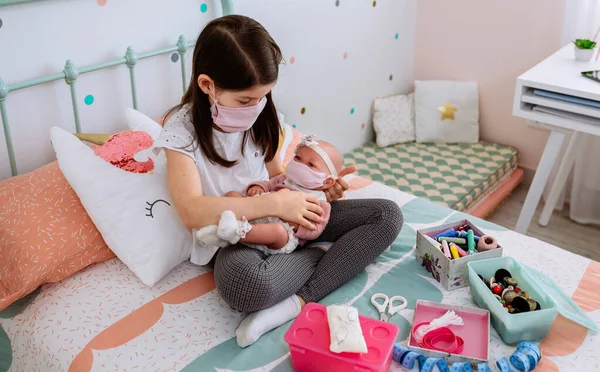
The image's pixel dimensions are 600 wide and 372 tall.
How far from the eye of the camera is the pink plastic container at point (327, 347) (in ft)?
3.69

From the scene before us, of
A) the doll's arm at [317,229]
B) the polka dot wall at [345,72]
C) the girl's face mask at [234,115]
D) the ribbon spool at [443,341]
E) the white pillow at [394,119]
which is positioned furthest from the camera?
the white pillow at [394,119]

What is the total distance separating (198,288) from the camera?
55.0 inches

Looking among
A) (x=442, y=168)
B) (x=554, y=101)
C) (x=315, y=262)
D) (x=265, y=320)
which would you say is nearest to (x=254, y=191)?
(x=315, y=262)

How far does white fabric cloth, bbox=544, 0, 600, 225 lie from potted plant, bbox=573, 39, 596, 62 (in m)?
0.17

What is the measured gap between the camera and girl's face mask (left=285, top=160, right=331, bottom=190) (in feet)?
4.78

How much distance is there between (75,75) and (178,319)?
0.69m

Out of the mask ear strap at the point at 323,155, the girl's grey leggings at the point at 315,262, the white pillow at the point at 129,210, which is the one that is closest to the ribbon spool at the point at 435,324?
the girl's grey leggings at the point at 315,262

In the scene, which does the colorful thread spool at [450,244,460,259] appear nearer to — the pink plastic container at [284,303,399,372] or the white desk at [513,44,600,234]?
the pink plastic container at [284,303,399,372]

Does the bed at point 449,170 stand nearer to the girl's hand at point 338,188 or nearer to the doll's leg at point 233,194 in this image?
the girl's hand at point 338,188

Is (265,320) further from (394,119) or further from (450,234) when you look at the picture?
(394,119)

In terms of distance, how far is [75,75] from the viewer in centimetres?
152

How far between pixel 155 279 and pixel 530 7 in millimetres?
1957

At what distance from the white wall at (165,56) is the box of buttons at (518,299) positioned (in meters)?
1.07

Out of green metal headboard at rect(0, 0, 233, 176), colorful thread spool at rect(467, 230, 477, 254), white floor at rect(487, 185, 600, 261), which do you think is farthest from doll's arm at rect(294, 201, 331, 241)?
white floor at rect(487, 185, 600, 261)
